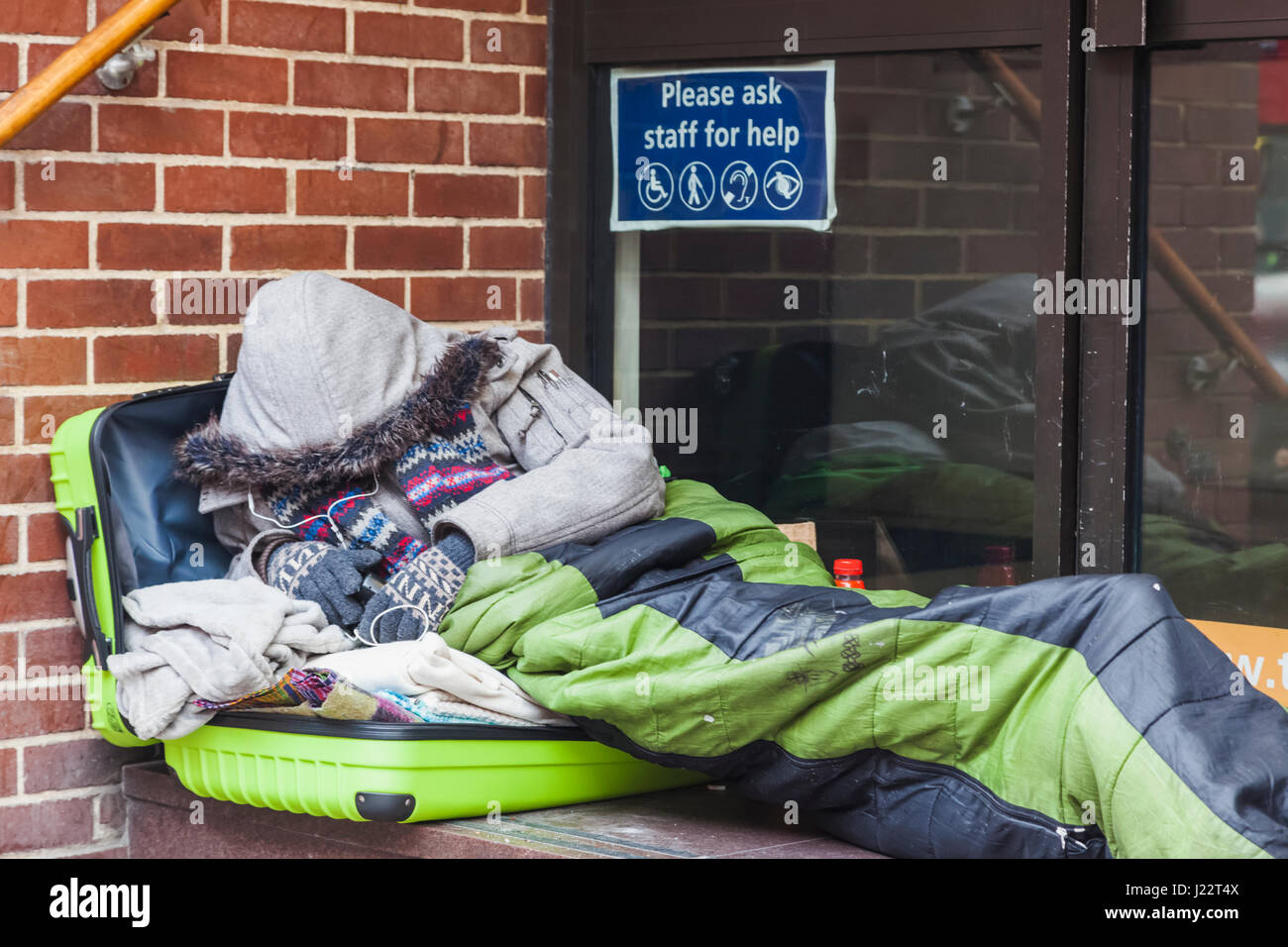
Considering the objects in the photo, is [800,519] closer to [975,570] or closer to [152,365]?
[975,570]

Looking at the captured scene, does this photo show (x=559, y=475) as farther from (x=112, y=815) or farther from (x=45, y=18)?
(x=45, y=18)

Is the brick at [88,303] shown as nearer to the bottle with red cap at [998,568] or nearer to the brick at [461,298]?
the brick at [461,298]

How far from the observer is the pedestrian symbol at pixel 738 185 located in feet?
10.4

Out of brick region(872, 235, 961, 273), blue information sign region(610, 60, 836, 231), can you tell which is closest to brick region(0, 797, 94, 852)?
blue information sign region(610, 60, 836, 231)

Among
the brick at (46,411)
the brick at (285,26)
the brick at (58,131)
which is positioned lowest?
the brick at (46,411)

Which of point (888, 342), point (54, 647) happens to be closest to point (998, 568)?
point (888, 342)

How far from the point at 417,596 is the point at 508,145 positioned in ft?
3.92

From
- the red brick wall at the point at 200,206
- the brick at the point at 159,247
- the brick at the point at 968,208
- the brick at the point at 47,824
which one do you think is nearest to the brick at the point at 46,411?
the red brick wall at the point at 200,206

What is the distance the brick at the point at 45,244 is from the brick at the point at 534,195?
92cm

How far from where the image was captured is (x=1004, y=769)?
2105mm

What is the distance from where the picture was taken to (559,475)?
107 inches

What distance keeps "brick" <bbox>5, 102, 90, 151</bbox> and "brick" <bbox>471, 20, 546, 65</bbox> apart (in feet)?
2.65

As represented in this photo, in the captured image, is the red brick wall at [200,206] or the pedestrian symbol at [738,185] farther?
the pedestrian symbol at [738,185]

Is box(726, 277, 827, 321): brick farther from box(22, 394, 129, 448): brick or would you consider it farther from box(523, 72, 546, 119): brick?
box(22, 394, 129, 448): brick
